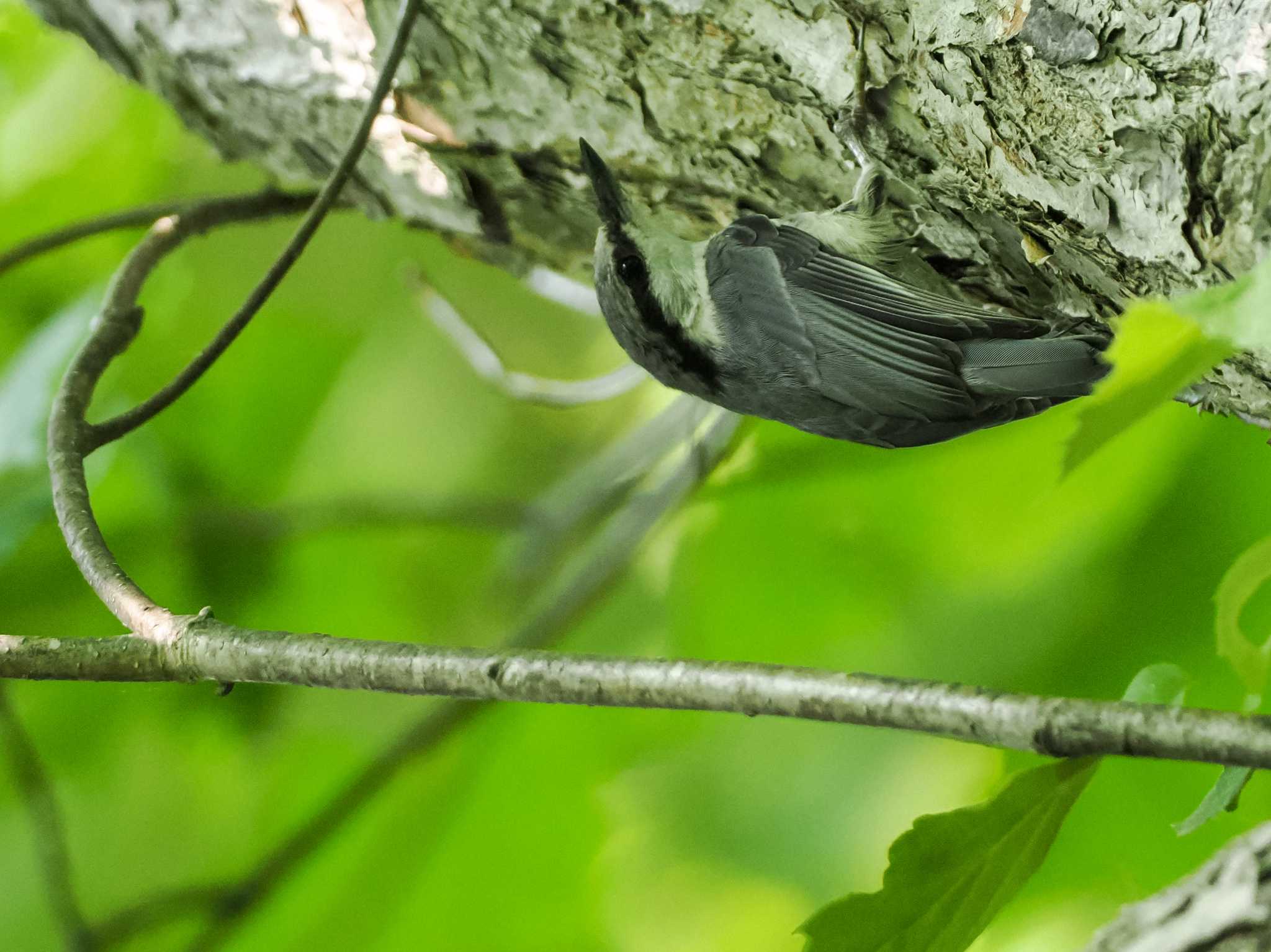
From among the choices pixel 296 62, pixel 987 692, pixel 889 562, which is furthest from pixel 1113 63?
pixel 296 62

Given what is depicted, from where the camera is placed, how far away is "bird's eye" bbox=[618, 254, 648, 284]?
87cm

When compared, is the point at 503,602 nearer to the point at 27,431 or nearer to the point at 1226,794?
the point at 27,431

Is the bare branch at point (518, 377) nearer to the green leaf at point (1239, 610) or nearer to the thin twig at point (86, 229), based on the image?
the thin twig at point (86, 229)

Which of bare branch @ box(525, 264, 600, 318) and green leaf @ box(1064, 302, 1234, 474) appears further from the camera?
bare branch @ box(525, 264, 600, 318)

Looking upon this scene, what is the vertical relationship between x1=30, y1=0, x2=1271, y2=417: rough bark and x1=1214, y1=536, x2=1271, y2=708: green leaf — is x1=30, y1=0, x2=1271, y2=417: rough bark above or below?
above

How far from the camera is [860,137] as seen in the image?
0.75m

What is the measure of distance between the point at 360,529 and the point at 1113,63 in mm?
1124

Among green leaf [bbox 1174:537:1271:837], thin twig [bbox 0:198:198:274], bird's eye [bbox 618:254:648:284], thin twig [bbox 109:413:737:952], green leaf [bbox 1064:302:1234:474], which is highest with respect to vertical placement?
thin twig [bbox 0:198:198:274]

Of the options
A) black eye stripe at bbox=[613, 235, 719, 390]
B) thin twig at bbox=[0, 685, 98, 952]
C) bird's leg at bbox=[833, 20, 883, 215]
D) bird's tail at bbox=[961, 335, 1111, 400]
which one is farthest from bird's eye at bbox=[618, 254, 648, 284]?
thin twig at bbox=[0, 685, 98, 952]

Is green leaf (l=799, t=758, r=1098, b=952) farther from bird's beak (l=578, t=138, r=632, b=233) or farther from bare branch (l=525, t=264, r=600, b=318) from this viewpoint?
bare branch (l=525, t=264, r=600, b=318)

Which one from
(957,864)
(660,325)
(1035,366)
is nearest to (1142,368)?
(957,864)

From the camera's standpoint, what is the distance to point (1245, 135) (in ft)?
1.73

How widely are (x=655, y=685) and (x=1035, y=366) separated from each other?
0.43 m

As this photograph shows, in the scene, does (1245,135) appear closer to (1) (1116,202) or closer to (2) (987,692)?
(1) (1116,202)
